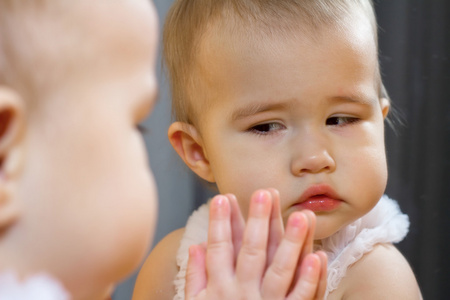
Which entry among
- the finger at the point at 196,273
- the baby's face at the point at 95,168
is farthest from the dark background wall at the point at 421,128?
the baby's face at the point at 95,168

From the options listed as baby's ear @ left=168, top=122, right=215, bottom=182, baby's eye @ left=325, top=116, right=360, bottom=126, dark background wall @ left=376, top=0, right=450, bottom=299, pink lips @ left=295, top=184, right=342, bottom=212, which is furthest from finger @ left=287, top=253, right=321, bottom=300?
dark background wall @ left=376, top=0, right=450, bottom=299

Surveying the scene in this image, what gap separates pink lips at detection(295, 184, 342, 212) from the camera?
1.04 metres

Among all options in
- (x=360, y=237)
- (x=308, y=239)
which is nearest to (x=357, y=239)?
(x=360, y=237)

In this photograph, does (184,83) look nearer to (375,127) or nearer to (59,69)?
(375,127)

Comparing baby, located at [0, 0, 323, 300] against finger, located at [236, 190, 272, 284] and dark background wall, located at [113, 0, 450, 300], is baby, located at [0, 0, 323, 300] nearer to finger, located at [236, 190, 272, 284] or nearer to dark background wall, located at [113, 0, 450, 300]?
finger, located at [236, 190, 272, 284]

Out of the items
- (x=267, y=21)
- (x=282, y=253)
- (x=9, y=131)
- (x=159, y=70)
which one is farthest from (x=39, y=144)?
(x=159, y=70)

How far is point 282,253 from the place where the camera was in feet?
2.60

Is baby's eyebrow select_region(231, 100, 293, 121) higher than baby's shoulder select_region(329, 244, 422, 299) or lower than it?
higher

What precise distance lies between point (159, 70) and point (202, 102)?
1.61 ft

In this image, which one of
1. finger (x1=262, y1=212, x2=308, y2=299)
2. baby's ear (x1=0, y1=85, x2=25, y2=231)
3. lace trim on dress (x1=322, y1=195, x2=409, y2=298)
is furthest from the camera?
lace trim on dress (x1=322, y1=195, x2=409, y2=298)

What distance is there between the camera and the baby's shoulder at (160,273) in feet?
4.39

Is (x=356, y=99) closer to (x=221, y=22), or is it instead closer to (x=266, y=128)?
(x=266, y=128)

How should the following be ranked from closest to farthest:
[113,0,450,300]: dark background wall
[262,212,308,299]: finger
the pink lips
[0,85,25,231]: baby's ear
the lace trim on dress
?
[0,85,25,231]: baby's ear, [262,212,308,299]: finger, the pink lips, the lace trim on dress, [113,0,450,300]: dark background wall

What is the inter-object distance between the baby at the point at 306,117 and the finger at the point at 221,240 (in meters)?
0.24
